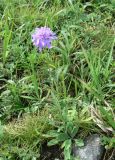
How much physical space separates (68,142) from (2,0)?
1420mm

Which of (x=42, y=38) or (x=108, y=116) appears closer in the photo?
(x=108, y=116)

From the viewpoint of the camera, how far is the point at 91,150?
1.98 meters

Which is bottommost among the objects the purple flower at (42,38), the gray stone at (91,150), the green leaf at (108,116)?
the gray stone at (91,150)

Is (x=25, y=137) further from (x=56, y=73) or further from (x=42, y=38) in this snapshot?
(x=42, y=38)

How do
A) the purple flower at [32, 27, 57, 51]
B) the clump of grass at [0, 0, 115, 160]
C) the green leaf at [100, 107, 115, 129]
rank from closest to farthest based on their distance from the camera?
the green leaf at [100, 107, 115, 129] → the clump of grass at [0, 0, 115, 160] → the purple flower at [32, 27, 57, 51]

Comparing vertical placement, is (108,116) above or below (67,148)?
above

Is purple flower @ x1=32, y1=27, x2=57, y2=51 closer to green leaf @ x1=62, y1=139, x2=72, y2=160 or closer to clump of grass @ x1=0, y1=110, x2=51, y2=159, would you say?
clump of grass @ x1=0, y1=110, x2=51, y2=159

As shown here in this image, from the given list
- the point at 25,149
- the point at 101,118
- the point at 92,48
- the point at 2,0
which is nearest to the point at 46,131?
the point at 25,149

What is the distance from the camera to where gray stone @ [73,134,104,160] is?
197 cm

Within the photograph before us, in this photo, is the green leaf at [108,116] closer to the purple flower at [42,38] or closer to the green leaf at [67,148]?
the green leaf at [67,148]

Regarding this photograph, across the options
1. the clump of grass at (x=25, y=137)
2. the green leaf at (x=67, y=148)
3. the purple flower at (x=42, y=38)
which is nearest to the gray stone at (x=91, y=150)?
the green leaf at (x=67, y=148)

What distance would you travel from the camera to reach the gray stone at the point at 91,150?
1966 millimetres

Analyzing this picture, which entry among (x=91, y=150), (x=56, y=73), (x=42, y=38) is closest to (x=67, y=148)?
(x=91, y=150)

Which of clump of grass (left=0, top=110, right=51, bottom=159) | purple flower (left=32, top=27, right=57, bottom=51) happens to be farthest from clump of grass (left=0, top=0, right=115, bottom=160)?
purple flower (left=32, top=27, right=57, bottom=51)
